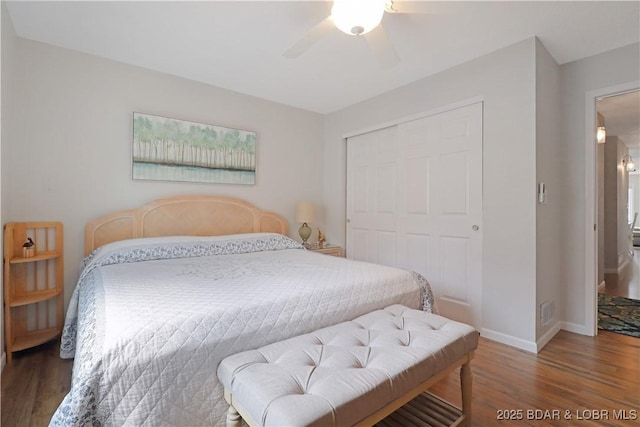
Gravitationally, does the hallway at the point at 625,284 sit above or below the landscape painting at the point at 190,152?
below

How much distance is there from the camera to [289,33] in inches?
88.5

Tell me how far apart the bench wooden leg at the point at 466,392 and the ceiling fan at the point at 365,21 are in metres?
1.81

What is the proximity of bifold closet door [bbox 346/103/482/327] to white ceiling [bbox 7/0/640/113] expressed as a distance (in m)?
0.60

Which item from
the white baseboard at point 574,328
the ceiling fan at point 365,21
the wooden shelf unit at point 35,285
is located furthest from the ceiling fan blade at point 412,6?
the wooden shelf unit at point 35,285

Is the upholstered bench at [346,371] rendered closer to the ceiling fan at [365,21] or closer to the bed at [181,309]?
the bed at [181,309]

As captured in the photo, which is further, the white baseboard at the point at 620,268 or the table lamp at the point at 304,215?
the white baseboard at the point at 620,268

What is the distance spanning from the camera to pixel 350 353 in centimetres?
122

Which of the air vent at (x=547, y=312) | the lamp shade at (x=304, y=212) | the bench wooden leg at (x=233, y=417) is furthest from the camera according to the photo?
the lamp shade at (x=304, y=212)

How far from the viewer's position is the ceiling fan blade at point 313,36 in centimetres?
173

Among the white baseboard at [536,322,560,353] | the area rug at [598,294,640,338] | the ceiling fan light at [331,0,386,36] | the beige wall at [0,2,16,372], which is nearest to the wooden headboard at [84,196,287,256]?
the beige wall at [0,2,16,372]

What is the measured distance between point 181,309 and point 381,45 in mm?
1857

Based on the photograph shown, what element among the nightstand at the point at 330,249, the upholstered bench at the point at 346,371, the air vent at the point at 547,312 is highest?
the nightstand at the point at 330,249

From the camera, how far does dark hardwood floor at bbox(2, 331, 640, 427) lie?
5.06ft

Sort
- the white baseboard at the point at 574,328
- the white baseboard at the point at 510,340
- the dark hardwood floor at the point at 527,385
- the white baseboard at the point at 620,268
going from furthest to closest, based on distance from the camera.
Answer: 1. the white baseboard at the point at 620,268
2. the white baseboard at the point at 574,328
3. the white baseboard at the point at 510,340
4. the dark hardwood floor at the point at 527,385
